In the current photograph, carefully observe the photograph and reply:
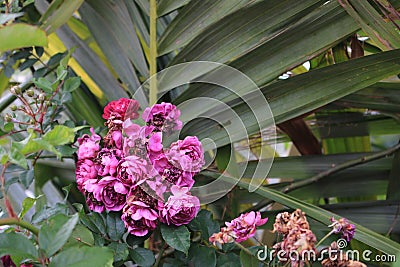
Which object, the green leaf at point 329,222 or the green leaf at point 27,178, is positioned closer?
the green leaf at point 329,222

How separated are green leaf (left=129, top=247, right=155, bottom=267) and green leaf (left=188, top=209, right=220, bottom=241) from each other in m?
0.06

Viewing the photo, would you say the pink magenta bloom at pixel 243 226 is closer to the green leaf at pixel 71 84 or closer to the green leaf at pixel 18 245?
the green leaf at pixel 18 245

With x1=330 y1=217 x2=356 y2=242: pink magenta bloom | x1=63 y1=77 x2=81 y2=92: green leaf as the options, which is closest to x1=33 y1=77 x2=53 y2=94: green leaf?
x1=63 y1=77 x2=81 y2=92: green leaf

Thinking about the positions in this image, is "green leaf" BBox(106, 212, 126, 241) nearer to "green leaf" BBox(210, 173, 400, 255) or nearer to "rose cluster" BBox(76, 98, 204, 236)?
"rose cluster" BBox(76, 98, 204, 236)

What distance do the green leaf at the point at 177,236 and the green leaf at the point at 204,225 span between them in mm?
36

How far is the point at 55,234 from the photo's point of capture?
37 centimetres

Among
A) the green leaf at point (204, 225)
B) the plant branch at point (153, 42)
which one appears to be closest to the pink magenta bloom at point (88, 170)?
the green leaf at point (204, 225)

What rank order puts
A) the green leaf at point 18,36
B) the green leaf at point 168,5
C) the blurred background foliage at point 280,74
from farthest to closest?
the green leaf at point 168,5 → the blurred background foliage at point 280,74 → the green leaf at point 18,36

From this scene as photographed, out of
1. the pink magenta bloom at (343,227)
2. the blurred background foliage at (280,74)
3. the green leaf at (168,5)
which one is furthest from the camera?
the green leaf at (168,5)

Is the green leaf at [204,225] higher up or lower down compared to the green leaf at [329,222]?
higher up

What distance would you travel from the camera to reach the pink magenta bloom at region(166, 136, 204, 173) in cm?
50

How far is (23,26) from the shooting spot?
354mm

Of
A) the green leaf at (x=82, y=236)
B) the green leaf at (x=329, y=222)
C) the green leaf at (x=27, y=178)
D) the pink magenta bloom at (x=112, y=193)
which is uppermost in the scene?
the green leaf at (x=27, y=178)

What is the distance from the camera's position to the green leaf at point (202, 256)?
52 centimetres
